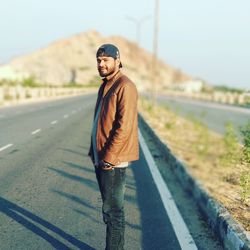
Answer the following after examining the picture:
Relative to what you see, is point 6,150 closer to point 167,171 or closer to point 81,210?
point 167,171

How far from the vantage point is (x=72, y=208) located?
21.1ft

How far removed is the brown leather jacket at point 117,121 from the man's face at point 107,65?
0.21ft

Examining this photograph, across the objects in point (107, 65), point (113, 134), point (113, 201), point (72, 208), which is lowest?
point (72, 208)

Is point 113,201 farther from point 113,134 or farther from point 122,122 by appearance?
point 122,122

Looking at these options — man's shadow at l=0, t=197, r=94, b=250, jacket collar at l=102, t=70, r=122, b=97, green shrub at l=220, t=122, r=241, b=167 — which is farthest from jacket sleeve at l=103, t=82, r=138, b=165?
green shrub at l=220, t=122, r=241, b=167

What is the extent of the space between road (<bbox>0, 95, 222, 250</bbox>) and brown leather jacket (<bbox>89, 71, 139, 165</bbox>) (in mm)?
1293

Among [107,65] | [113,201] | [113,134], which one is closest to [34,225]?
[113,201]

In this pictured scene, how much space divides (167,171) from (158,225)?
3.85m

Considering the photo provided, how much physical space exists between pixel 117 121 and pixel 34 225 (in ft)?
7.24

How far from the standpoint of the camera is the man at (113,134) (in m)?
4.09

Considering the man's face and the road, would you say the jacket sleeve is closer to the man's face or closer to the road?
the man's face

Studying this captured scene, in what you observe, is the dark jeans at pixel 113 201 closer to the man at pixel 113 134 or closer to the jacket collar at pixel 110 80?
the man at pixel 113 134

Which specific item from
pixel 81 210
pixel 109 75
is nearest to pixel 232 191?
pixel 81 210

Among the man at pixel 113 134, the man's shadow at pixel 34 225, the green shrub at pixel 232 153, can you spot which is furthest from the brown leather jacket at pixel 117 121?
the green shrub at pixel 232 153
